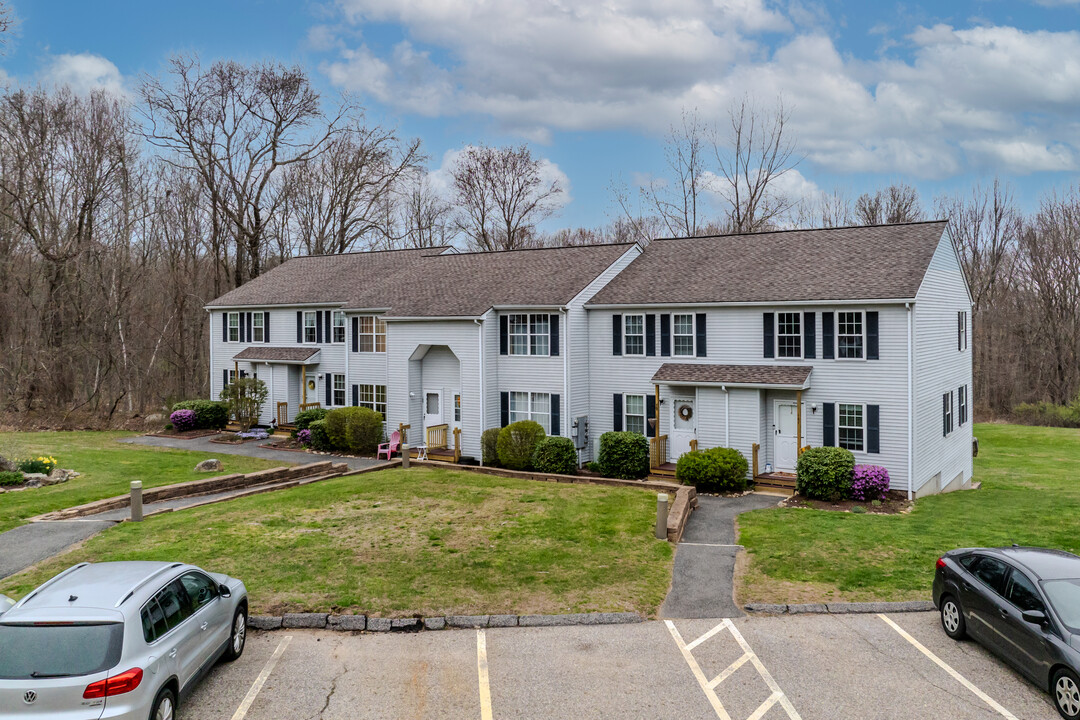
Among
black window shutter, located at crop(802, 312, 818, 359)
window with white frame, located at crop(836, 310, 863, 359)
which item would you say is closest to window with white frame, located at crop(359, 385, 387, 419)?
black window shutter, located at crop(802, 312, 818, 359)

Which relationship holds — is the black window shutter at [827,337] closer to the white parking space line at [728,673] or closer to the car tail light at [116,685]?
the white parking space line at [728,673]

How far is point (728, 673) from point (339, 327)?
86.8ft

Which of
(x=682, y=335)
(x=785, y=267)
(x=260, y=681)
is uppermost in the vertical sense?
(x=785, y=267)

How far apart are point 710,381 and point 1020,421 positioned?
126 ft

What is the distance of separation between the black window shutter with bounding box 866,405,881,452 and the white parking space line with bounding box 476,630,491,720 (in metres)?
14.6

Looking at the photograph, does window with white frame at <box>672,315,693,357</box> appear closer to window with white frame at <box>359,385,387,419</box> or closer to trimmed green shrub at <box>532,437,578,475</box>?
trimmed green shrub at <box>532,437,578,475</box>

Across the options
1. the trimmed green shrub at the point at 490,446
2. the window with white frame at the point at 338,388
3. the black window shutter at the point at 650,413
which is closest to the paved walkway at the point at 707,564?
the black window shutter at the point at 650,413

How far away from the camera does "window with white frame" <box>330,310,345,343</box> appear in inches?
1271

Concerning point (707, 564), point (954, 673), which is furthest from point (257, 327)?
point (954, 673)

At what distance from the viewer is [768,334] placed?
887 inches

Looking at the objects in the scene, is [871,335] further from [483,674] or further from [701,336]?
[483,674]

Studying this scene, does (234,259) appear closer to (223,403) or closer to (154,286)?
(154,286)

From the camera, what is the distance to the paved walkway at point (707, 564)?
38.2ft

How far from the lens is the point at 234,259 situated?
167 ft
